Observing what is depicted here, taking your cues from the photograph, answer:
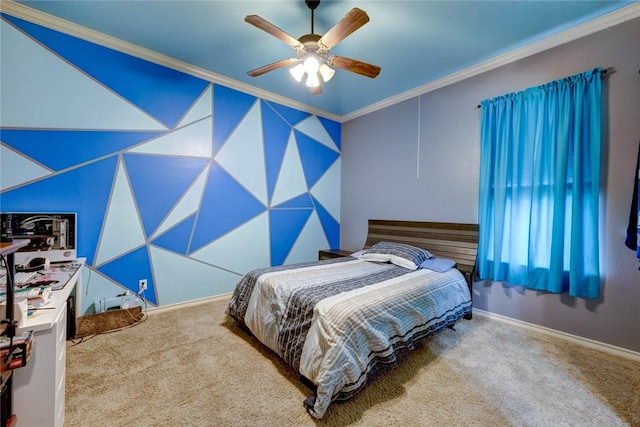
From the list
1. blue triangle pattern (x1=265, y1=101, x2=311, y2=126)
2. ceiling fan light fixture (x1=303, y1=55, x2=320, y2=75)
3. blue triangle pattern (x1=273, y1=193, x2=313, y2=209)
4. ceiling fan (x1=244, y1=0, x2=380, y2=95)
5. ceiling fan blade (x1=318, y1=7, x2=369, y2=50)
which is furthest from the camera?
blue triangle pattern (x1=273, y1=193, x2=313, y2=209)

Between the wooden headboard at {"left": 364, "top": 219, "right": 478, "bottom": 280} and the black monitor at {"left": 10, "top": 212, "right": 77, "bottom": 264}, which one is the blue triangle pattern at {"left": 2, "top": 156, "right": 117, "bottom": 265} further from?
the wooden headboard at {"left": 364, "top": 219, "right": 478, "bottom": 280}

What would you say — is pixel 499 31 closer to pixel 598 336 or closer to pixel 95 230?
pixel 598 336

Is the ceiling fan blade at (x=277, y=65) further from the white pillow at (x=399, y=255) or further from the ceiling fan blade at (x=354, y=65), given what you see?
the white pillow at (x=399, y=255)

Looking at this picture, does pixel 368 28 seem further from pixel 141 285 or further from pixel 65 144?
pixel 141 285

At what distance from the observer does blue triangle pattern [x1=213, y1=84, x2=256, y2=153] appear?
341 centimetres

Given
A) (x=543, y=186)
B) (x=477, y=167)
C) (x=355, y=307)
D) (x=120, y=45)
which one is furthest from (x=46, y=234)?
(x=543, y=186)

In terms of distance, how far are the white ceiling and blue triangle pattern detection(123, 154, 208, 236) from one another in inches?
46.7

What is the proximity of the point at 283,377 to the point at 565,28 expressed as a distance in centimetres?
387

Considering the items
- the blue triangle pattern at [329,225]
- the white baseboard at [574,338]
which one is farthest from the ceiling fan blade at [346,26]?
the white baseboard at [574,338]

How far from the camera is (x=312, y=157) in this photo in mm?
4473

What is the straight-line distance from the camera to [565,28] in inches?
96.2

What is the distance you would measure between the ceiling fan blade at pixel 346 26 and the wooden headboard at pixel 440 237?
8.06 feet

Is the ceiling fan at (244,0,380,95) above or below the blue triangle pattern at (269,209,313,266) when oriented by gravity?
above

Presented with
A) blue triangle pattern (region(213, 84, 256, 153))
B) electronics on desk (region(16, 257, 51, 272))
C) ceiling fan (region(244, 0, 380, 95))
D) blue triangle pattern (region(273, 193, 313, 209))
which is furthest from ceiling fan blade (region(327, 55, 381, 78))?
electronics on desk (region(16, 257, 51, 272))
